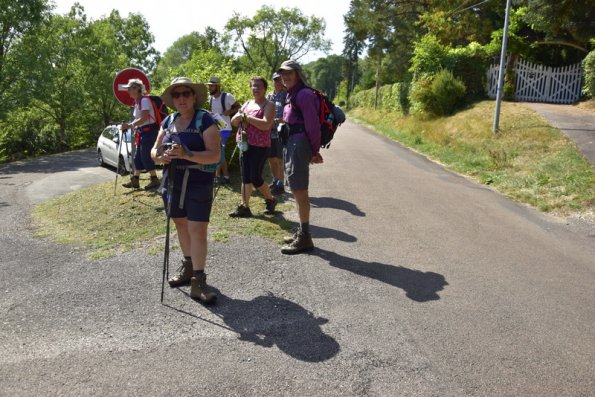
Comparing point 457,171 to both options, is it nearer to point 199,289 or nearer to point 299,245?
point 299,245

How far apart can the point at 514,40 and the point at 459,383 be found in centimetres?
1971

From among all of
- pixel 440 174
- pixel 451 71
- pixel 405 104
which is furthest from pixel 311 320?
pixel 405 104

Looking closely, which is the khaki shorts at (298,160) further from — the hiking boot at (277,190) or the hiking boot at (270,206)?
the hiking boot at (277,190)

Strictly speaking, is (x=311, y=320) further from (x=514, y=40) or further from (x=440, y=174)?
(x=514, y=40)

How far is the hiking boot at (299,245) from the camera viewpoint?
523cm

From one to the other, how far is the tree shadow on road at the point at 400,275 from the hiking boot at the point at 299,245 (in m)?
0.13

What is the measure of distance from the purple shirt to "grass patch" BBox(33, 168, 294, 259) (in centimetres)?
139

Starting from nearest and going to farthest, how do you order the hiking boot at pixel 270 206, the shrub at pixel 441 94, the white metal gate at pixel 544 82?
the hiking boot at pixel 270 206, the white metal gate at pixel 544 82, the shrub at pixel 441 94

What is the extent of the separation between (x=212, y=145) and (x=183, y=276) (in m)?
1.32

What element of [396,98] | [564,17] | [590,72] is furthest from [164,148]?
[396,98]

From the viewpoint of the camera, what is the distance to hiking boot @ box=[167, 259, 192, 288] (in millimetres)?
4391

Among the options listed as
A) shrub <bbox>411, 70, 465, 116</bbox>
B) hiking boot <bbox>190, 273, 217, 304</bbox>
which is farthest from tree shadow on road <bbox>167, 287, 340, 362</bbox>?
shrub <bbox>411, 70, 465, 116</bbox>

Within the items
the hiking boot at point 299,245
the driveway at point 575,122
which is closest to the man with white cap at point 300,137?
the hiking boot at point 299,245

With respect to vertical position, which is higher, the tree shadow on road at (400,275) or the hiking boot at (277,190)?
the hiking boot at (277,190)
